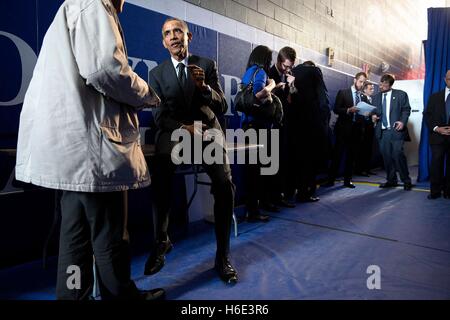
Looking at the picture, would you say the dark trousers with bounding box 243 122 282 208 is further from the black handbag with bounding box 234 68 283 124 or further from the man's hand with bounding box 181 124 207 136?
the man's hand with bounding box 181 124 207 136

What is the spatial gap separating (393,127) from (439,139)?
2.40 feet

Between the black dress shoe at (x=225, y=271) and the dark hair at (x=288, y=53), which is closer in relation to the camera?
the black dress shoe at (x=225, y=271)

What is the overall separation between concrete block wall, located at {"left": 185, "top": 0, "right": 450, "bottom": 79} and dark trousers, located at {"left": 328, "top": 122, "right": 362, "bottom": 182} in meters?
1.40

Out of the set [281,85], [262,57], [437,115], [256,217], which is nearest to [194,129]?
[262,57]

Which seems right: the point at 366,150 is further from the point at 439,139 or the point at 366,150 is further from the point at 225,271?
the point at 225,271

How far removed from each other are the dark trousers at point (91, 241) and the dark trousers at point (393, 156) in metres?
4.50

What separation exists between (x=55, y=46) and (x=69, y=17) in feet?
0.37

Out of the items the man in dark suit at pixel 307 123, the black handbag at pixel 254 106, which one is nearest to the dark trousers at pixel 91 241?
the black handbag at pixel 254 106

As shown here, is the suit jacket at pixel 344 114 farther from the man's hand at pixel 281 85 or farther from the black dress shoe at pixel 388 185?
the man's hand at pixel 281 85

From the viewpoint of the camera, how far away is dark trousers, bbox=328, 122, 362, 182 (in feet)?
15.8

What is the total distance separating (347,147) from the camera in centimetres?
487

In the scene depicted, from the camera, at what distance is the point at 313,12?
16.5 ft

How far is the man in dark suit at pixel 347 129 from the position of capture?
15.8 ft
